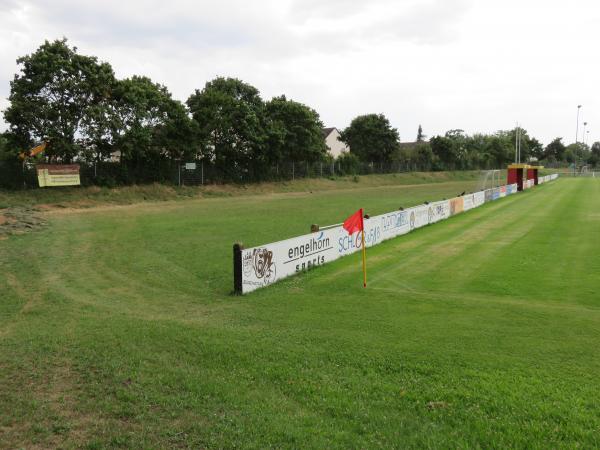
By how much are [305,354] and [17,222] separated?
1954 cm

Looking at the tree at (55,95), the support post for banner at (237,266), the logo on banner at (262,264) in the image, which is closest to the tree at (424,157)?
the tree at (55,95)

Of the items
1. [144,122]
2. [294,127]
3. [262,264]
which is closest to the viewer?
[262,264]

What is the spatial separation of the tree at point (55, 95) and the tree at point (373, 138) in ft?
158

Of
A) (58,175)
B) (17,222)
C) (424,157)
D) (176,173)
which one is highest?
(424,157)

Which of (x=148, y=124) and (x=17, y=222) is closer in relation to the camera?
Result: (x=17, y=222)

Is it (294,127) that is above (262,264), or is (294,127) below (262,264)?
above

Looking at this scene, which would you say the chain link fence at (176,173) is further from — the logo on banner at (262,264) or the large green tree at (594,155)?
the large green tree at (594,155)

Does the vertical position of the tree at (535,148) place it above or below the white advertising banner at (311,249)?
above

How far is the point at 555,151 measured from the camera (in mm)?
138250

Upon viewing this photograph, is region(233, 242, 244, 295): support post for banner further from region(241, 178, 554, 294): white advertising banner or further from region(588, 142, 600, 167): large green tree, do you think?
Result: region(588, 142, 600, 167): large green tree

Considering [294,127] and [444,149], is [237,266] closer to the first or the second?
[294,127]

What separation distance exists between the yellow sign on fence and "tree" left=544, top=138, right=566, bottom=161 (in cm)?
13681

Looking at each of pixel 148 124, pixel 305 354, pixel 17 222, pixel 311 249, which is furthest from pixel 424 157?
pixel 305 354

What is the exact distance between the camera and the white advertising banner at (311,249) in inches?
433
